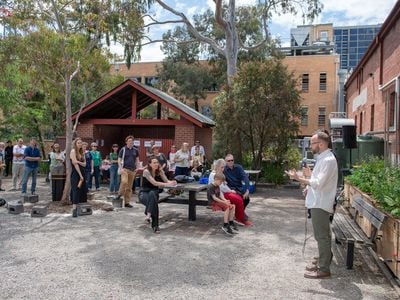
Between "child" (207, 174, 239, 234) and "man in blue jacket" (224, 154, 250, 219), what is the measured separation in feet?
2.32

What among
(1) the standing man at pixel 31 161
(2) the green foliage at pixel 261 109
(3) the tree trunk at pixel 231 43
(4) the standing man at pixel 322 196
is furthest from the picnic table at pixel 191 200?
(3) the tree trunk at pixel 231 43

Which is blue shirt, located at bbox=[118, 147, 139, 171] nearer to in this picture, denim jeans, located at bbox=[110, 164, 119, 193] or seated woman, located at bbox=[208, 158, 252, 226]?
denim jeans, located at bbox=[110, 164, 119, 193]

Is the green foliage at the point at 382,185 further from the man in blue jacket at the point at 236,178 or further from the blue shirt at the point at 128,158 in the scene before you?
the blue shirt at the point at 128,158

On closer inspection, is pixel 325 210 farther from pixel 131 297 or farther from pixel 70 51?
pixel 70 51

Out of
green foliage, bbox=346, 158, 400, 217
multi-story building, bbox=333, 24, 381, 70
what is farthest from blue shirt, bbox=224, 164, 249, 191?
multi-story building, bbox=333, 24, 381, 70

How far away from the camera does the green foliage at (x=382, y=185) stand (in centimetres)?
546

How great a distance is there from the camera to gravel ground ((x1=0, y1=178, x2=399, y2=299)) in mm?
4715

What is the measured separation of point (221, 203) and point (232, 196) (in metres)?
0.48

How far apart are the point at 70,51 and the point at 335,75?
31.2 meters

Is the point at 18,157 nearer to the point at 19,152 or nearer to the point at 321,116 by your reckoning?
the point at 19,152

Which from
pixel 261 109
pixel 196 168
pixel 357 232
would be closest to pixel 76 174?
pixel 196 168

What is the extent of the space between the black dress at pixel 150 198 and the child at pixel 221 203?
1.01 meters

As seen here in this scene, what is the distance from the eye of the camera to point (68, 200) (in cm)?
1034

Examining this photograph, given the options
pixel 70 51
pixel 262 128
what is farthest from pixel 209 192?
pixel 262 128
